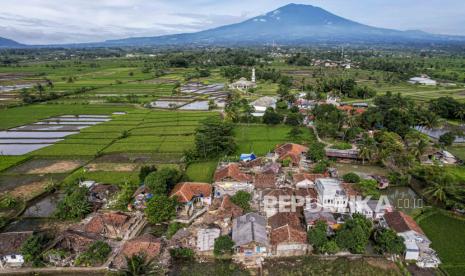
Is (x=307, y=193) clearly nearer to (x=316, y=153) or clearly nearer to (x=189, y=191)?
(x=316, y=153)

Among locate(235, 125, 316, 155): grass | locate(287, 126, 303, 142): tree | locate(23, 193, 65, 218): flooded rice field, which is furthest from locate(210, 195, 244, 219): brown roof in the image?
locate(287, 126, 303, 142): tree

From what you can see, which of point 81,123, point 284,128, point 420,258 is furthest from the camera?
point 81,123

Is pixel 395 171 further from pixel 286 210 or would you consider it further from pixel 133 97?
pixel 133 97

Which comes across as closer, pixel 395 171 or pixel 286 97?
pixel 395 171

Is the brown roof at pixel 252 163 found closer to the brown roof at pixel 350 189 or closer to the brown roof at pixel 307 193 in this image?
the brown roof at pixel 307 193

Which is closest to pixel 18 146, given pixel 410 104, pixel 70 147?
pixel 70 147

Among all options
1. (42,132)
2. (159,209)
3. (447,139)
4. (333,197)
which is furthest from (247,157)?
(42,132)

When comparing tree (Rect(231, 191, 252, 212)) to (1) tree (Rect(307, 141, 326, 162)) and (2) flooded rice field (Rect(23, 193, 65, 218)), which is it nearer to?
(1) tree (Rect(307, 141, 326, 162))

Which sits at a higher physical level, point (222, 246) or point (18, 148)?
point (18, 148)
